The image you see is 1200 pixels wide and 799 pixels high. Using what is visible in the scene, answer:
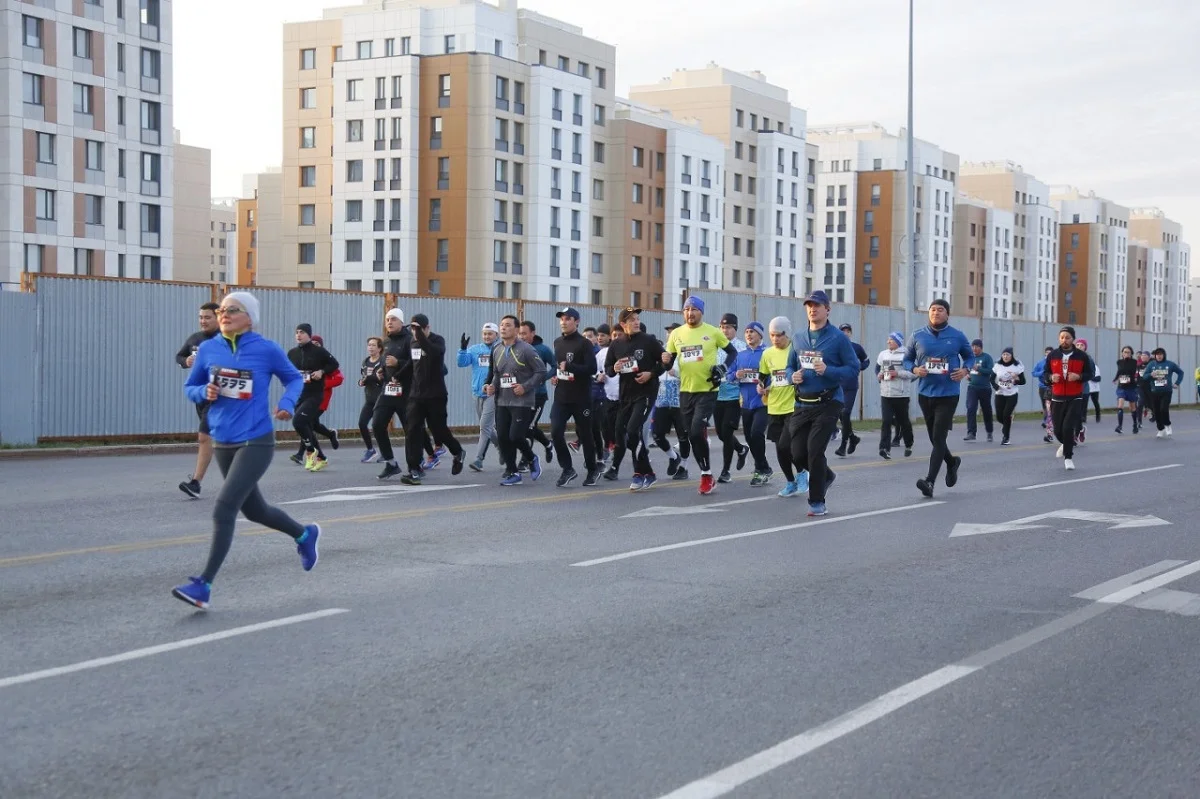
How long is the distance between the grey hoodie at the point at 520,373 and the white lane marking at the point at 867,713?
8.14m

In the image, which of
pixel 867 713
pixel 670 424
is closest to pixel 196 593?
pixel 867 713

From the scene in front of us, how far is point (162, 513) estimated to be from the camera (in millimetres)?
12578

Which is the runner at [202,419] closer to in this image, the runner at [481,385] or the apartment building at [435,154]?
the runner at [481,385]

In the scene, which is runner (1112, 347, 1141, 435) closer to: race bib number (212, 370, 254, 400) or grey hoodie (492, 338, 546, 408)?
grey hoodie (492, 338, 546, 408)

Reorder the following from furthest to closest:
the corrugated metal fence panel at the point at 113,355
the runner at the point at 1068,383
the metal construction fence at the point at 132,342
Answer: the corrugated metal fence panel at the point at 113,355, the metal construction fence at the point at 132,342, the runner at the point at 1068,383

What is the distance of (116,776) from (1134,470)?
54.7 feet

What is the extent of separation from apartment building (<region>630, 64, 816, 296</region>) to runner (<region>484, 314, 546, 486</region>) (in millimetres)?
95008

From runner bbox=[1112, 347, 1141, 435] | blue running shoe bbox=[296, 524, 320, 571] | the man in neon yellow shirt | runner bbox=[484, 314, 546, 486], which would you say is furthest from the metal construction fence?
blue running shoe bbox=[296, 524, 320, 571]

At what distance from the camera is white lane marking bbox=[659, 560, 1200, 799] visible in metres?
4.75

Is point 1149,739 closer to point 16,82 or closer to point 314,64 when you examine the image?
point 16,82

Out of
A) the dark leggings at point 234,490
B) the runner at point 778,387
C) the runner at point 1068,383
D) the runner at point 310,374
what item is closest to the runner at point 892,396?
the runner at point 1068,383

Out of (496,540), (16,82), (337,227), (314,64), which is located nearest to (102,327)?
(496,540)

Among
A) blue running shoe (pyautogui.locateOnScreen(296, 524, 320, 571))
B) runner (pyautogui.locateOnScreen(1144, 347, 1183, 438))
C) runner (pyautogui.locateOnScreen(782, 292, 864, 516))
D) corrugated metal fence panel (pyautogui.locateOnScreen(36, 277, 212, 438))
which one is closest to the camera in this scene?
blue running shoe (pyautogui.locateOnScreen(296, 524, 320, 571))

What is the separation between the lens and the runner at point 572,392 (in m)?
15.9
